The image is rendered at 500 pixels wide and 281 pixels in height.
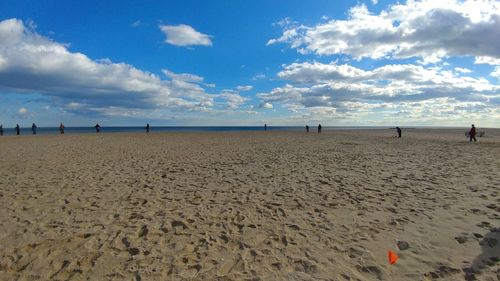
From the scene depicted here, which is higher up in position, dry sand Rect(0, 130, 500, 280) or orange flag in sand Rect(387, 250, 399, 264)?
dry sand Rect(0, 130, 500, 280)

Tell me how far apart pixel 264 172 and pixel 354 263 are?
26.2ft

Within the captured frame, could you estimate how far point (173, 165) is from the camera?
48.5 feet

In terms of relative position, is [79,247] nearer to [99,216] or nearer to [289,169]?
[99,216]

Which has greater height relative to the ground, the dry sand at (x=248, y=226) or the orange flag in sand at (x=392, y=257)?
the dry sand at (x=248, y=226)

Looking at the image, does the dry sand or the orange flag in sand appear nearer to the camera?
the dry sand

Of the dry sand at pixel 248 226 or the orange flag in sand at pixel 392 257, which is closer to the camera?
the dry sand at pixel 248 226

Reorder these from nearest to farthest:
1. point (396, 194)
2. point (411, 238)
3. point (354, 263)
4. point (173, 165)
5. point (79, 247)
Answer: point (354, 263) → point (79, 247) → point (411, 238) → point (396, 194) → point (173, 165)

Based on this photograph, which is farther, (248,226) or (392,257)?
(248,226)

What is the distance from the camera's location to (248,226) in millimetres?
6559

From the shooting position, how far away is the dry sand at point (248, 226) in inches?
189

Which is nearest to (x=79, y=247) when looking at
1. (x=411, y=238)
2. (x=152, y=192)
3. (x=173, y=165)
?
(x=152, y=192)

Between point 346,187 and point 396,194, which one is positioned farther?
point 346,187

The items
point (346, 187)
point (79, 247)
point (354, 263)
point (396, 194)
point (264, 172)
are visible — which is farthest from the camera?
point (264, 172)

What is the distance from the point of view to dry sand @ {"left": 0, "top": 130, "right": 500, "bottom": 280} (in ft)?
15.7
